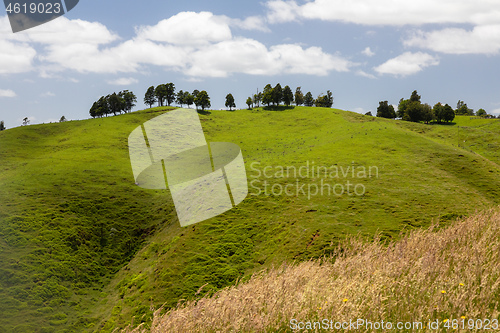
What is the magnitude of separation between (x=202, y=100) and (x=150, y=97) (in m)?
32.0

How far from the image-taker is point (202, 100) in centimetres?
11006

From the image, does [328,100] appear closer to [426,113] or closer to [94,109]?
[426,113]

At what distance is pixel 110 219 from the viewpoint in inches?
1114

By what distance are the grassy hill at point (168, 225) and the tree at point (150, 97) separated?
90249 mm

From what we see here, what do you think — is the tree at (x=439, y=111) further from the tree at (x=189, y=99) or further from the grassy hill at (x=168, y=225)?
the tree at (x=189, y=99)

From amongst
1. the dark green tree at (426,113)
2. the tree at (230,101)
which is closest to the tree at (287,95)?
the tree at (230,101)

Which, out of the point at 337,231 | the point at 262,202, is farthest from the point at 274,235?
the point at 262,202

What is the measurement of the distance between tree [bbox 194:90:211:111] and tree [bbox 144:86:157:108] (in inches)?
1106

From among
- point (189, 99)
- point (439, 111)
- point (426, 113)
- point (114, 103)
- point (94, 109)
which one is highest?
point (189, 99)

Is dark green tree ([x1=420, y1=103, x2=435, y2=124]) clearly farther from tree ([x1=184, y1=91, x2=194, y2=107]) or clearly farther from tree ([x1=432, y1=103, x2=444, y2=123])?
tree ([x1=184, y1=91, x2=194, y2=107])

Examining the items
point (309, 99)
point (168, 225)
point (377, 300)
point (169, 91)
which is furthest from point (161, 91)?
point (377, 300)

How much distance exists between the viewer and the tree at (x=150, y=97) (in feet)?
417

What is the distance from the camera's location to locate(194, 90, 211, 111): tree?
110 meters

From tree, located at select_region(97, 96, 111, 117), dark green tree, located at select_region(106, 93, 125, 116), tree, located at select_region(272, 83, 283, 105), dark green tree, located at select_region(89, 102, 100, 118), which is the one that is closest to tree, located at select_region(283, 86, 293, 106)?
tree, located at select_region(272, 83, 283, 105)
